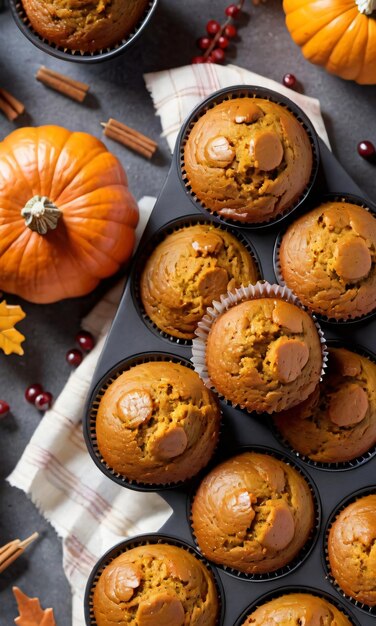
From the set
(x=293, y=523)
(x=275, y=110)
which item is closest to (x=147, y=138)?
(x=275, y=110)

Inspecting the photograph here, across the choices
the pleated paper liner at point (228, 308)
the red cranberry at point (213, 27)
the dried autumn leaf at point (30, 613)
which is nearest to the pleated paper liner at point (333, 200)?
the pleated paper liner at point (228, 308)

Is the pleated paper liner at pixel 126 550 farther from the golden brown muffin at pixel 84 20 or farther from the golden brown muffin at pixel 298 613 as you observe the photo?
the golden brown muffin at pixel 84 20

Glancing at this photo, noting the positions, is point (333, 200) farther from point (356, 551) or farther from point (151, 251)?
point (356, 551)

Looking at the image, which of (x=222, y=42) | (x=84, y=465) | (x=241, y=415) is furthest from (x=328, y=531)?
(x=222, y=42)

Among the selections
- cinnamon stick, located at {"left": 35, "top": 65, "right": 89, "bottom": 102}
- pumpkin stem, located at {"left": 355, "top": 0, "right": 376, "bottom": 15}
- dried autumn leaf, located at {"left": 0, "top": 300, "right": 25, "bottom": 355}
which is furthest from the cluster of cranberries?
pumpkin stem, located at {"left": 355, "top": 0, "right": 376, "bottom": 15}

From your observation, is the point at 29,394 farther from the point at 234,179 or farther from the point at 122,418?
the point at 234,179
